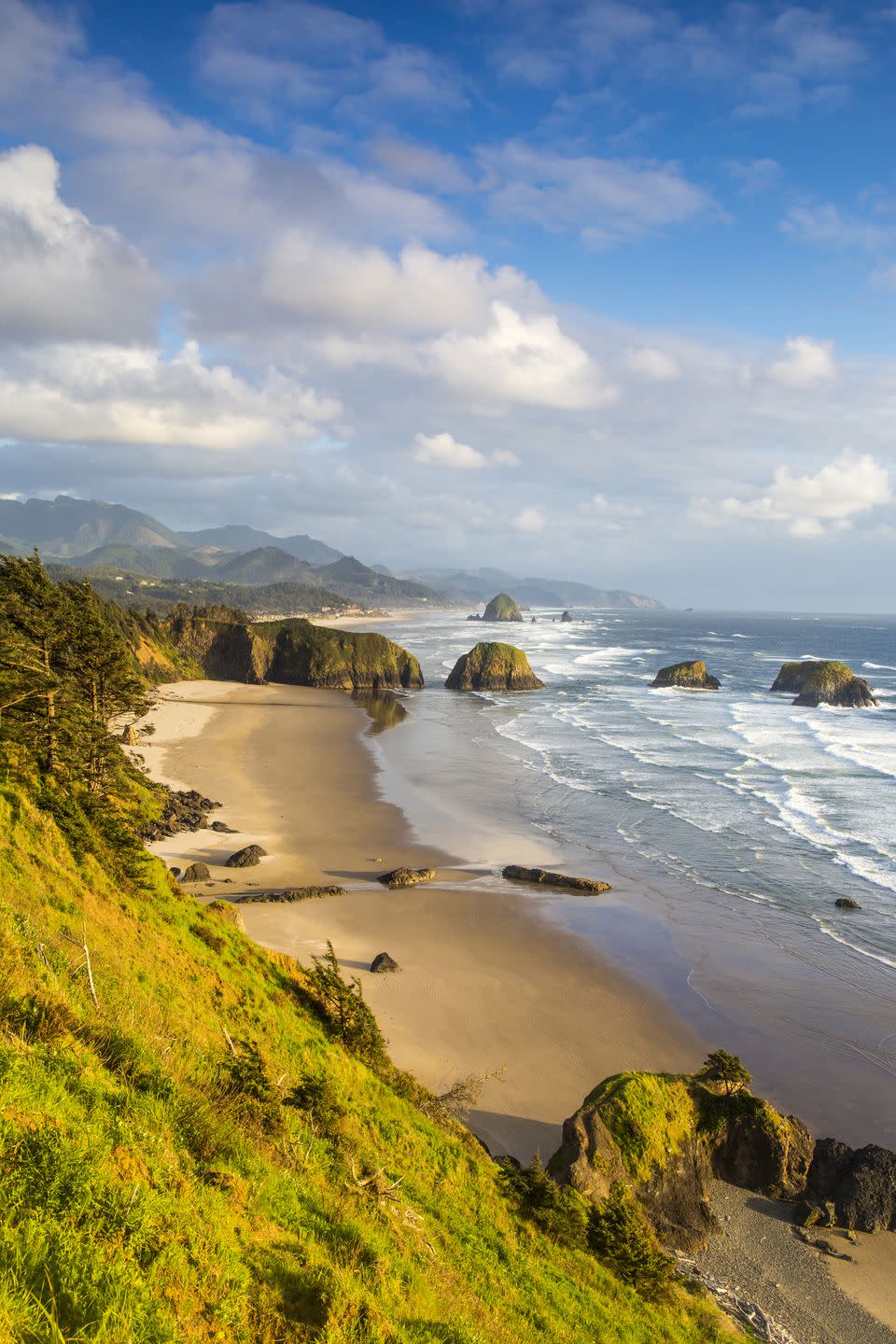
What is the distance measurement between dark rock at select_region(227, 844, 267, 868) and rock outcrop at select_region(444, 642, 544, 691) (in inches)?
2491

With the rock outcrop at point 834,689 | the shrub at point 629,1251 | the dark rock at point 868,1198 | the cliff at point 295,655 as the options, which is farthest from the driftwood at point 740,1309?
the cliff at point 295,655

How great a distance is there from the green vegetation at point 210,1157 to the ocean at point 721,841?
38.3ft

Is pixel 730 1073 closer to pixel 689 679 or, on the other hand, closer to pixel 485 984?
Result: pixel 485 984

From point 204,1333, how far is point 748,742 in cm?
6402

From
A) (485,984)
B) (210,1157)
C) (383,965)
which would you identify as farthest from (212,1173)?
(485,984)

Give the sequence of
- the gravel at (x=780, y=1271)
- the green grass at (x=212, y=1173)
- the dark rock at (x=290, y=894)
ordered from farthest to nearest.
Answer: the dark rock at (x=290, y=894) → the gravel at (x=780, y=1271) → the green grass at (x=212, y=1173)

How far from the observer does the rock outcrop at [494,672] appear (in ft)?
314

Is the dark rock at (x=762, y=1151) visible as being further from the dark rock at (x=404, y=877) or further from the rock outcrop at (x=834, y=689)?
the rock outcrop at (x=834, y=689)

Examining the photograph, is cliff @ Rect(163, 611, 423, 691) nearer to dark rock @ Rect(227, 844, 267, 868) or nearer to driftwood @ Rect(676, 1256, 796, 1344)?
dark rock @ Rect(227, 844, 267, 868)

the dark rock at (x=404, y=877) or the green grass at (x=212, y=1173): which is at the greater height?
the green grass at (x=212, y=1173)

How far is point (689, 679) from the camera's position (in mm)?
97688

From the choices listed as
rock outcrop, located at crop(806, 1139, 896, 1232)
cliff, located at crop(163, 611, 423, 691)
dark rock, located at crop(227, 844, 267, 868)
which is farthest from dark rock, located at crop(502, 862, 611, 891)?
cliff, located at crop(163, 611, 423, 691)

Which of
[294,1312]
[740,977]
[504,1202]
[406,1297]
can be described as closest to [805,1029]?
[740,977]

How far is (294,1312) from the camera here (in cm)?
643
